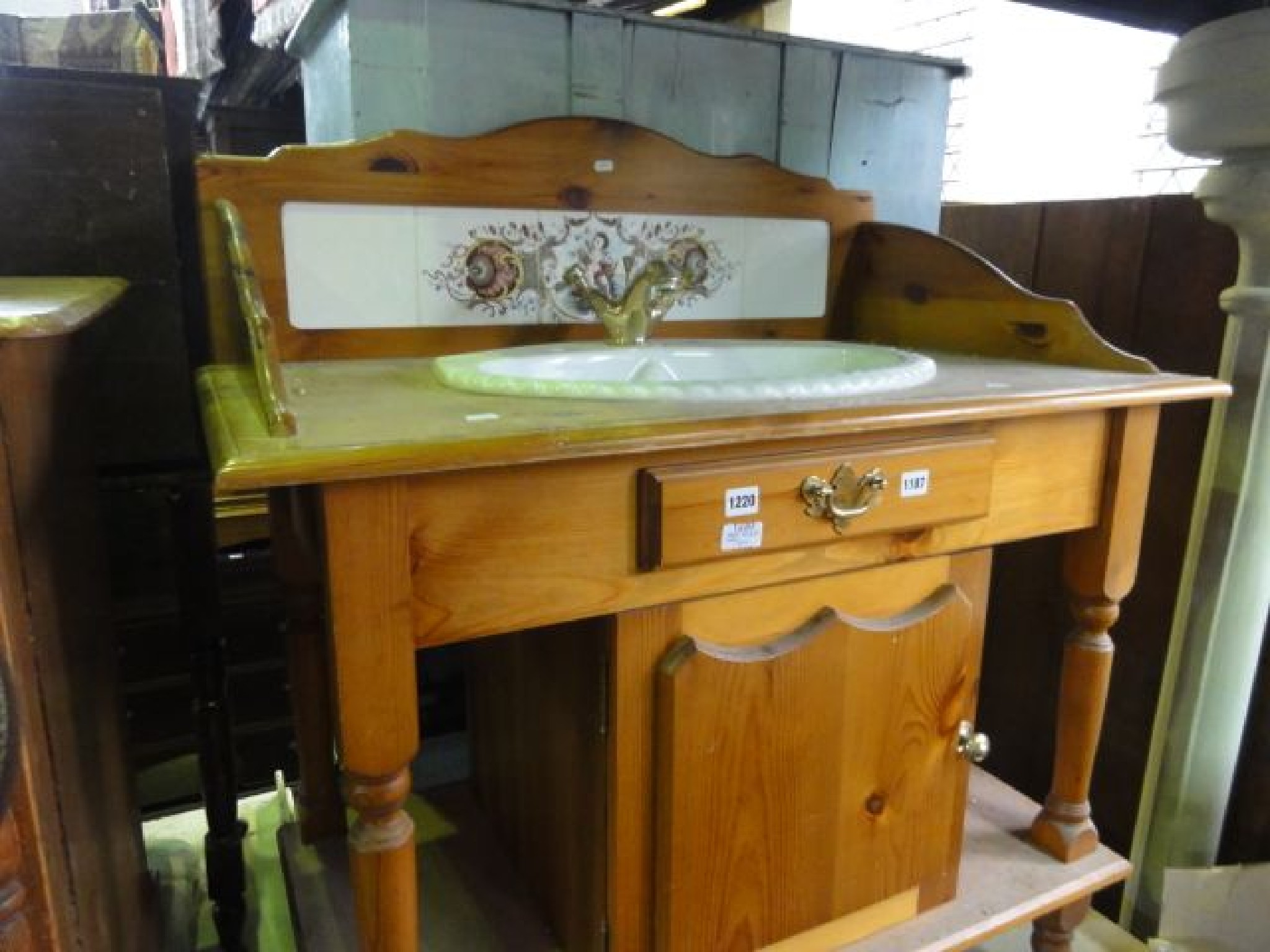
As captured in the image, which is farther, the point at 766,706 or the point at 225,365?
the point at 225,365

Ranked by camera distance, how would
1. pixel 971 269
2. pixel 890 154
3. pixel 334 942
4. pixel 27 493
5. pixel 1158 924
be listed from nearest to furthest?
pixel 27 493, pixel 334 942, pixel 971 269, pixel 1158 924, pixel 890 154

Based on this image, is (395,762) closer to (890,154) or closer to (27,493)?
(27,493)

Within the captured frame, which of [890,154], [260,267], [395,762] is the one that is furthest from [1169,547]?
[260,267]

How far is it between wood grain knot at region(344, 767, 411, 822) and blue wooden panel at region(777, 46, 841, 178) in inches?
36.2

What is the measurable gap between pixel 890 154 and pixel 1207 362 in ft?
1.60

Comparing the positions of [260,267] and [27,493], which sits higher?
[260,267]

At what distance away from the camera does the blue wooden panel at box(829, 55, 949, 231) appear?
48.4 inches

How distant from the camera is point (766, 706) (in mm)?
751

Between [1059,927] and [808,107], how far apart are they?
3.38 ft

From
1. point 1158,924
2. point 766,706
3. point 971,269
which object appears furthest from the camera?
point 1158,924

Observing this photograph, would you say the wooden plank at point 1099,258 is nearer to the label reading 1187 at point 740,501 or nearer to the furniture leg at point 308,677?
the label reading 1187 at point 740,501

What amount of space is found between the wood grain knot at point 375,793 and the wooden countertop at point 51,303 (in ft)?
1.09

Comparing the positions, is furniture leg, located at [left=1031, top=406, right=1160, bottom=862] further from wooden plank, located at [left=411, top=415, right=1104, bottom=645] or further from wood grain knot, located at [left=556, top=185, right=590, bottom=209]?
wood grain knot, located at [left=556, top=185, right=590, bottom=209]

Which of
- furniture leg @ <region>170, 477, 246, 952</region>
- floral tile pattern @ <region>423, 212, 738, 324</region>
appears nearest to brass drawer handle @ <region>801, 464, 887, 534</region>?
floral tile pattern @ <region>423, 212, 738, 324</region>
